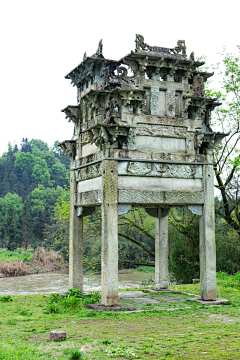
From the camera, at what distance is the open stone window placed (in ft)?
37.9

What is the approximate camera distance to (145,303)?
482 inches

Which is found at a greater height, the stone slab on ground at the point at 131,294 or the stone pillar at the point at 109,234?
the stone pillar at the point at 109,234

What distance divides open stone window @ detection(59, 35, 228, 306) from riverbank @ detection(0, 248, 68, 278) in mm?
26693

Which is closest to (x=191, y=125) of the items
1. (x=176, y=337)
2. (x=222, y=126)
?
(x=176, y=337)

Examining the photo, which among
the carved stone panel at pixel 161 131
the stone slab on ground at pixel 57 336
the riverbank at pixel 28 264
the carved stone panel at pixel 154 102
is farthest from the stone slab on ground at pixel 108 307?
the riverbank at pixel 28 264

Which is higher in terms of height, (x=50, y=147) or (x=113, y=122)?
(x=50, y=147)

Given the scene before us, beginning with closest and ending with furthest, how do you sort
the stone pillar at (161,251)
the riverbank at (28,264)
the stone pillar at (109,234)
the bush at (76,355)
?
the bush at (76,355)
the stone pillar at (109,234)
the stone pillar at (161,251)
the riverbank at (28,264)

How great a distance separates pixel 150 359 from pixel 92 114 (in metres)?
8.78

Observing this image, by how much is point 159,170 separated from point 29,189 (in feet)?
261

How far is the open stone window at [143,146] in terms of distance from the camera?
11539 millimetres

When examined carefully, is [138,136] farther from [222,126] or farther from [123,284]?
[123,284]

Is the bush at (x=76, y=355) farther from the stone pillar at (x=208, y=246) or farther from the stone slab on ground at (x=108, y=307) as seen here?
the stone pillar at (x=208, y=246)

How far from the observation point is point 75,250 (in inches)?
550

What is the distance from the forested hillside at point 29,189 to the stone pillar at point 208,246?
138 feet
